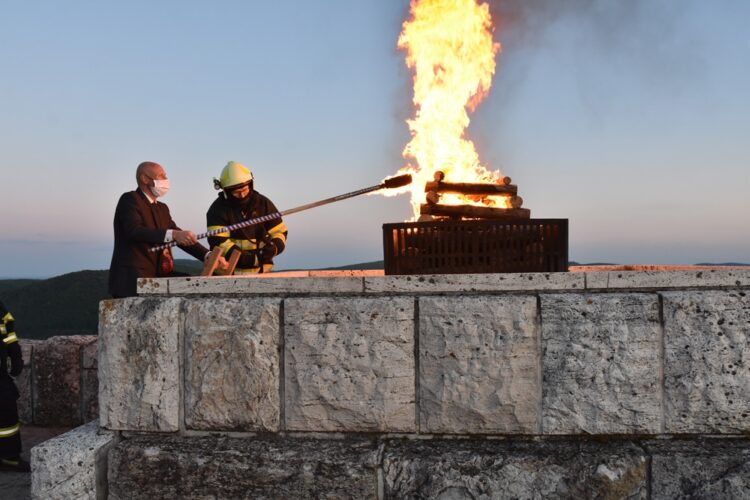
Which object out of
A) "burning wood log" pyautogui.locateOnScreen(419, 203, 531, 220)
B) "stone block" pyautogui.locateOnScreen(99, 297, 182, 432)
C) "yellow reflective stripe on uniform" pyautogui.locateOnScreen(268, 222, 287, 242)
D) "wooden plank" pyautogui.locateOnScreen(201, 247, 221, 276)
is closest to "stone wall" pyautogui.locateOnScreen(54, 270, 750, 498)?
"stone block" pyautogui.locateOnScreen(99, 297, 182, 432)

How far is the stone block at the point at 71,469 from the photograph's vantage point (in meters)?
3.65

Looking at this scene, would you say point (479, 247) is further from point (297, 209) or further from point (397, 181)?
point (297, 209)

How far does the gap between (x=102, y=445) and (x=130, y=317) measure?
777 millimetres

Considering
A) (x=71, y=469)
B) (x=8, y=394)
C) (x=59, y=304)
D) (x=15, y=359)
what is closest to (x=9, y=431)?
(x=8, y=394)

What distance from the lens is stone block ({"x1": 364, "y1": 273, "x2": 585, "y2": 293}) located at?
3.45m

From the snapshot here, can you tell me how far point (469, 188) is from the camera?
14.5 ft

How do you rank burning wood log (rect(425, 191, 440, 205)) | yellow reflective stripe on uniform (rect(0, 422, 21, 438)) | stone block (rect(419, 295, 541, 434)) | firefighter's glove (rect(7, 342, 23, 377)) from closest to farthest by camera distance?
1. stone block (rect(419, 295, 541, 434))
2. burning wood log (rect(425, 191, 440, 205))
3. yellow reflective stripe on uniform (rect(0, 422, 21, 438))
4. firefighter's glove (rect(7, 342, 23, 377))

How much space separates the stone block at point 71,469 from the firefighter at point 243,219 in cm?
176

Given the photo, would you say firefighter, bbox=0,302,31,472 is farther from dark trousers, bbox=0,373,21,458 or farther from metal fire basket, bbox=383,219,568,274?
metal fire basket, bbox=383,219,568,274

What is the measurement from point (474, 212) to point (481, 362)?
1.21 m

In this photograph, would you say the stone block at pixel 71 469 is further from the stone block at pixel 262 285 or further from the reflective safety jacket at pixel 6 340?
the reflective safety jacket at pixel 6 340

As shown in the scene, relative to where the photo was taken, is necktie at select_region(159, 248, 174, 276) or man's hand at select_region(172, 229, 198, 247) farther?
necktie at select_region(159, 248, 174, 276)

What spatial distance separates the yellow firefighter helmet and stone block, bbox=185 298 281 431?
156 centimetres

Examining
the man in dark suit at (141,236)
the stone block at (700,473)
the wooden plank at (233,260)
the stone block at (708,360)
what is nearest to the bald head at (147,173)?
the man in dark suit at (141,236)
